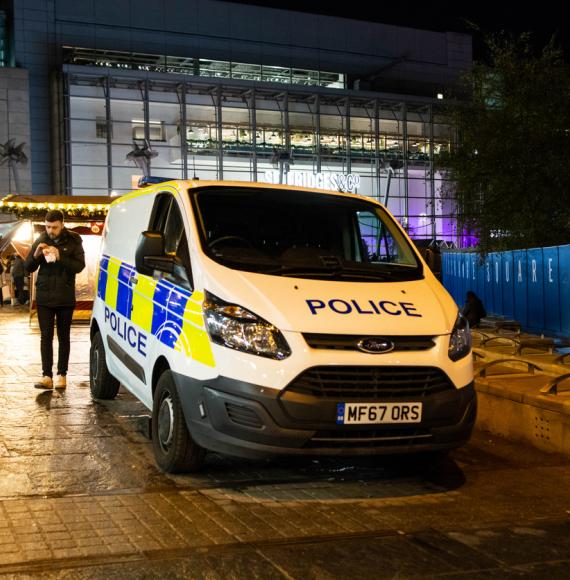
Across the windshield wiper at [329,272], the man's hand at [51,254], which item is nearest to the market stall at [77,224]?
the man's hand at [51,254]

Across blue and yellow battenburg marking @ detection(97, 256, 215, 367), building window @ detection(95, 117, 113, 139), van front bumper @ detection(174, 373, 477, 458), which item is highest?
building window @ detection(95, 117, 113, 139)

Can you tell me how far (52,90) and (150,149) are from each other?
6.46 metres

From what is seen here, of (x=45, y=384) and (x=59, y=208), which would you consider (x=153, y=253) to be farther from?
(x=59, y=208)

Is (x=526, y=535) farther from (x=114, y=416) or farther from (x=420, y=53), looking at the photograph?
(x=420, y=53)

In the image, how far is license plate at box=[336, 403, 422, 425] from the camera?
505 cm

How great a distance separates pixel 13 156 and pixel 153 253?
135 feet

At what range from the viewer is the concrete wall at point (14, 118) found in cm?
4500

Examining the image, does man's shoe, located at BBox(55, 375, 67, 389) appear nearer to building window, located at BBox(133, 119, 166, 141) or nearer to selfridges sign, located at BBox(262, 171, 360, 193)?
building window, located at BBox(133, 119, 166, 141)

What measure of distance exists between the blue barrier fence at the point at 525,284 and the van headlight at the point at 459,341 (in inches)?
440

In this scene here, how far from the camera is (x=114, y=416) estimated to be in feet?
25.5

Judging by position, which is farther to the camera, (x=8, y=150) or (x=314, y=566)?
(x=8, y=150)

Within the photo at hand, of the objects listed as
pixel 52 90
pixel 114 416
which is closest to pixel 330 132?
pixel 52 90

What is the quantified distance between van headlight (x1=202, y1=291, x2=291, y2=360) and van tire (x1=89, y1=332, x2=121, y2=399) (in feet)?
10.5

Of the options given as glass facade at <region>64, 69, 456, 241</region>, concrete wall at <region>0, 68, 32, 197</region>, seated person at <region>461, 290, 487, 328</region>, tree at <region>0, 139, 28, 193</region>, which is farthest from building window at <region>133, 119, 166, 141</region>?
seated person at <region>461, 290, 487, 328</region>
